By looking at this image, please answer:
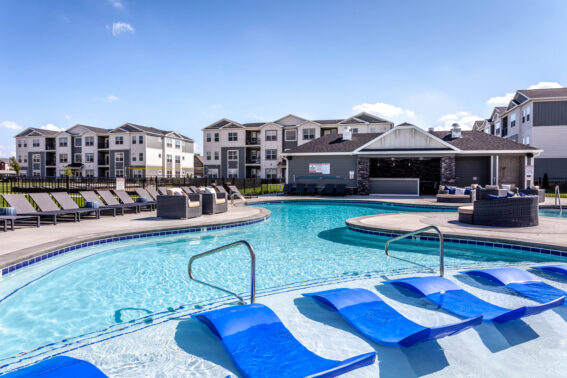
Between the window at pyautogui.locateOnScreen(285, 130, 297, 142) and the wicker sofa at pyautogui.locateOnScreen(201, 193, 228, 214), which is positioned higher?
the window at pyautogui.locateOnScreen(285, 130, 297, 142)

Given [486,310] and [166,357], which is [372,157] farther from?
[166,357]

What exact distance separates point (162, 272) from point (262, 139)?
130ft

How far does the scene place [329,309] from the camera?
171 inches

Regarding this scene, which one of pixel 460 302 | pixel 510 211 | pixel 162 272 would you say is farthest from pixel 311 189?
pixel 460 302

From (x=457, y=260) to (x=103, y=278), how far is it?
685cm

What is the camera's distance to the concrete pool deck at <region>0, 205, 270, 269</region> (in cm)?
613

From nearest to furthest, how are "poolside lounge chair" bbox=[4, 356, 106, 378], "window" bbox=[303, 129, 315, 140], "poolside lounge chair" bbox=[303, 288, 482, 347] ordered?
"poolside lounge chair" bbox=[4, 356, 106, 378]
"poolside lounge chair" bbox=[303, 288, 482, 347]
"window" bbox=[303, 129, 315, 140]

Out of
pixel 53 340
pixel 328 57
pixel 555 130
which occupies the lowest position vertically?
pixel 53 340

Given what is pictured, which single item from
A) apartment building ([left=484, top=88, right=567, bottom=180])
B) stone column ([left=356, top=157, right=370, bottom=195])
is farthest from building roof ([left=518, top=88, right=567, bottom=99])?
stone column ([left=356, top=157, right=370, bottom=195])

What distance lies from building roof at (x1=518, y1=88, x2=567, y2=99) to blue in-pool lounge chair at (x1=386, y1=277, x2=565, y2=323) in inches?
1416

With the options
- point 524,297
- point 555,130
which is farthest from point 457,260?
point 555,130

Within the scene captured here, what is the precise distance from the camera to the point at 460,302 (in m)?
4.44

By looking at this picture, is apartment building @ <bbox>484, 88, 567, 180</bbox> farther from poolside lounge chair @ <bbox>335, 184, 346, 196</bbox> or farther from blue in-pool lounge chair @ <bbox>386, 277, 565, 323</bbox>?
blue in-pool lounge chair @ <bbox>386, 277, 565, 323</bbox>

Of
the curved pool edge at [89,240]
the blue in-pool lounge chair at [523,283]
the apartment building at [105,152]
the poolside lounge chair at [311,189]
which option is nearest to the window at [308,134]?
the poolside lounge chair at [311,189]
